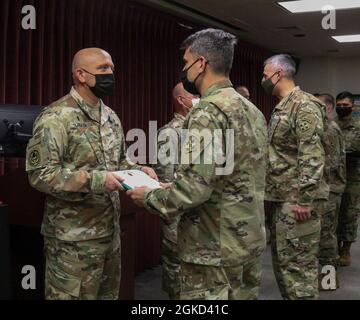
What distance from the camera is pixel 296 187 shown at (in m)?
2.85

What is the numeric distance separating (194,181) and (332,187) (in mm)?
3037

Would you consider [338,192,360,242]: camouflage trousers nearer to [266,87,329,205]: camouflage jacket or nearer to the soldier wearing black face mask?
the soldier wearing black face mask

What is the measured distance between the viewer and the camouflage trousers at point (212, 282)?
188 cm

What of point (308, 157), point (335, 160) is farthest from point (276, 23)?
point (308, 157)

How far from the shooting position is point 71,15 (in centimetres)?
356

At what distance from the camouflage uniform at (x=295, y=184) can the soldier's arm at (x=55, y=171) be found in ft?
4.05

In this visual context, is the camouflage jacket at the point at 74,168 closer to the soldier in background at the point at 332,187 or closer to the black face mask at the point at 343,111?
the soldier in background at the point at 332,187

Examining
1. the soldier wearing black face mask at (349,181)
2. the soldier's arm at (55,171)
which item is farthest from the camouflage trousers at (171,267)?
the soldier wearing black face mask at (349,181)

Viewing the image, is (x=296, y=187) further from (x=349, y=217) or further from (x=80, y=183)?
(x=349, y=217)

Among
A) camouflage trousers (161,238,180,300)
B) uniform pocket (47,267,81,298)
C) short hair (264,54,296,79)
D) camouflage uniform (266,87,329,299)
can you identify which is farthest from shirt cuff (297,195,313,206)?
uniform pocket (47,267,81,298)

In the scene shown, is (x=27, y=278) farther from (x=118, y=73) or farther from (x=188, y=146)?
(x=118, y=73)

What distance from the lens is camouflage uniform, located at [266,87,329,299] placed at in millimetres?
2775

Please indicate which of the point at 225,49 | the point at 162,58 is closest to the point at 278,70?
the point at 225,49

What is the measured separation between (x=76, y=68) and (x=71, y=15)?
4.58 ft
